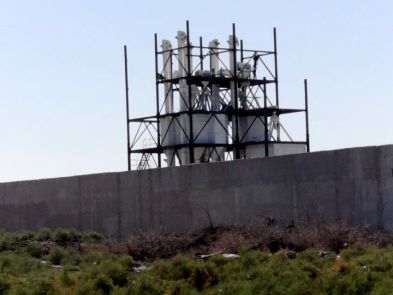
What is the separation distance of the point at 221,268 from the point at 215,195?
25.0 ft

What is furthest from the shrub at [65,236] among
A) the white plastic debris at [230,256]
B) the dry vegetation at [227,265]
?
the white plastic debris at [230,256]

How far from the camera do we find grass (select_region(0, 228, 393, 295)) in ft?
48.6

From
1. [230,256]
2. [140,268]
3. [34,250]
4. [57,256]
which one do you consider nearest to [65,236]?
[34,250]

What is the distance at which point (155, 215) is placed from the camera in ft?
84.7

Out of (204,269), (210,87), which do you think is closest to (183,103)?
(210,87)

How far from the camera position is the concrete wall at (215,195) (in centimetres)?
2044

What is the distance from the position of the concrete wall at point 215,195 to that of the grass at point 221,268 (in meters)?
1.30

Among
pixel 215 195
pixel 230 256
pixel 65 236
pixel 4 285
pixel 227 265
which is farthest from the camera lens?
pixel 65 236

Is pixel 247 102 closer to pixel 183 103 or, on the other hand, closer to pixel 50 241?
pixel 183 103

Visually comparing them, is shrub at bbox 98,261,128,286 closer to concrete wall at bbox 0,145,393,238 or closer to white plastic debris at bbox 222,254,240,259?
white plastic debris at bbox 222,254,240,259

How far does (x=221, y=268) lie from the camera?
16.5 m

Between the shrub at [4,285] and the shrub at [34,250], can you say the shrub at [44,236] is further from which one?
the shrub at [4,285]

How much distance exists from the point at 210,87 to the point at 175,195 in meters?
17.1

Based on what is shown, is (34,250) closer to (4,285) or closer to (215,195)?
(215,195)
